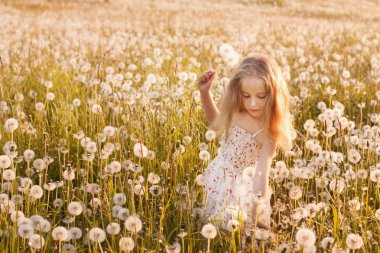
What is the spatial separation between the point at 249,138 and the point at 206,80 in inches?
23.8

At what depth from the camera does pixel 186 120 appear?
413 centimetres

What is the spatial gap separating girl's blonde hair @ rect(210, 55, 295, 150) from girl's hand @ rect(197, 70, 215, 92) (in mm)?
409

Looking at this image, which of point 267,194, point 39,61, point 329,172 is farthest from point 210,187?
point 39,61

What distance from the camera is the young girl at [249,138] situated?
287 cm

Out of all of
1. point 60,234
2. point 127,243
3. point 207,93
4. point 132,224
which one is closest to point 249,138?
point 207,93

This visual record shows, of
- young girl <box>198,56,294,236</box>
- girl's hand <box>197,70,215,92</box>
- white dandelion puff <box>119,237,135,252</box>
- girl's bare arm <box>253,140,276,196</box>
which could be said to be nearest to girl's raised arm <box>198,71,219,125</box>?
girl's hand <box>197,70,215,92</box>

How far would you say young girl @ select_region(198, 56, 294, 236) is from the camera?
287cm

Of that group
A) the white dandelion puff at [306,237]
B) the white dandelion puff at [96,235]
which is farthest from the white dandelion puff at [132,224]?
the white dandelion puff at [306,237]

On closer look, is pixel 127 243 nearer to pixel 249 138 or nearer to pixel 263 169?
pixel 263 169

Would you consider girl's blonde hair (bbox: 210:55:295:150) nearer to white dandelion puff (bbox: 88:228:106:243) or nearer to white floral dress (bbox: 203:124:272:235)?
white floral dress (bbox: 203:124:272:235)

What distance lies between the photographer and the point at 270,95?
294 cm

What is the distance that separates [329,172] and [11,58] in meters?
4.48

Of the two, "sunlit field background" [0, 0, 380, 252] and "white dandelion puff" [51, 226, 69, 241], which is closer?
"white dandelion puff" [51, 226, 69, 241]

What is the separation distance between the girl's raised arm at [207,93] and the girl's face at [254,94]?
1.62 feet
